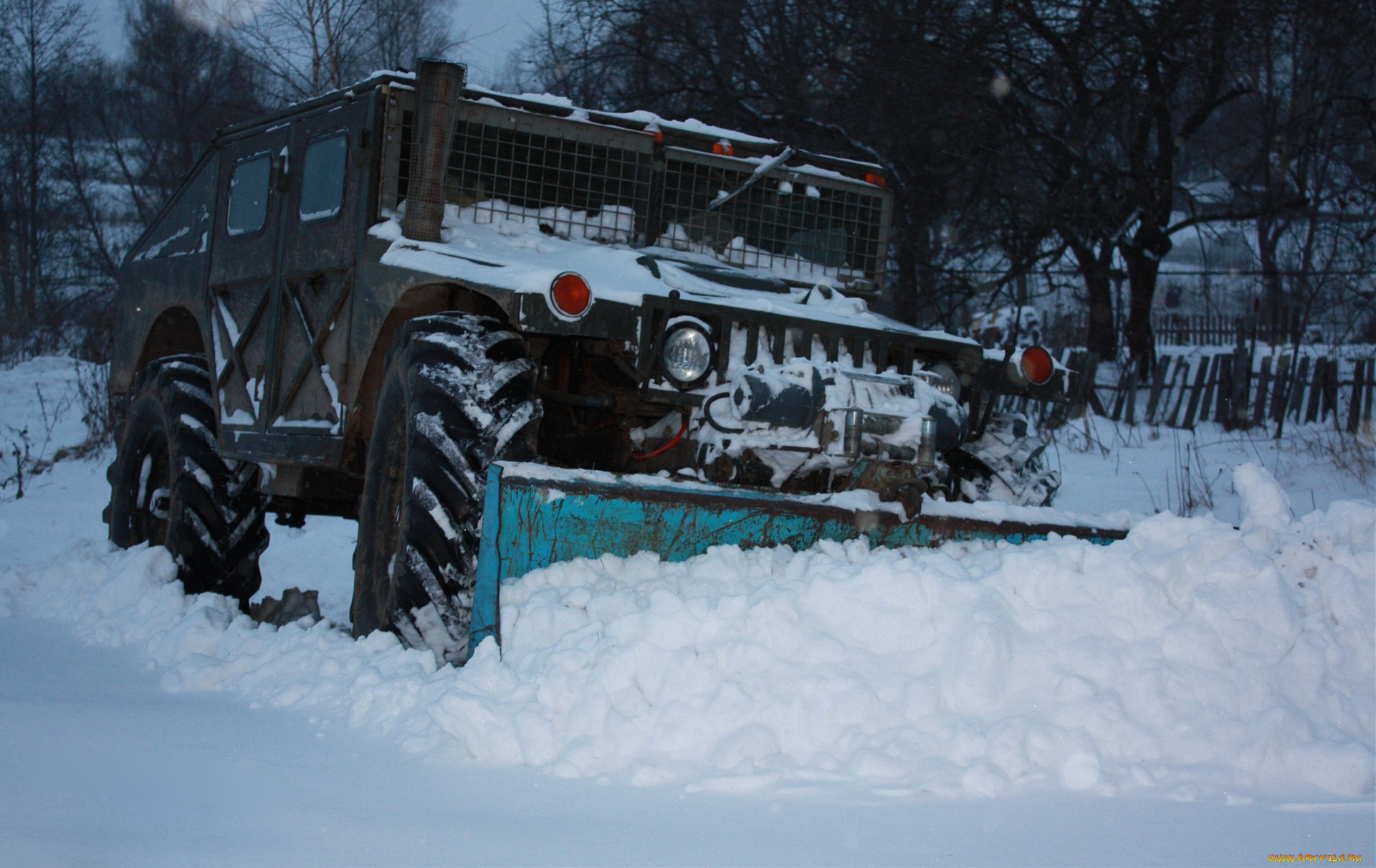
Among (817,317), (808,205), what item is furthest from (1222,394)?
(817,317)

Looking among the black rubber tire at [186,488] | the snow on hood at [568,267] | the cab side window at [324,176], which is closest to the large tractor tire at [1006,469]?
the snow on hood at [568,267]

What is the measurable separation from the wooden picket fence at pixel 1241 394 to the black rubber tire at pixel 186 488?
8.52 metres

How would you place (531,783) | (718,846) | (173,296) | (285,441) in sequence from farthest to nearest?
(173,296)
(285,441)
(531,783)
(718,846)

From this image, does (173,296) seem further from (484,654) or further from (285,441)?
(484,654)

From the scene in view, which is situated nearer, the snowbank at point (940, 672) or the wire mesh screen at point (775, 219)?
the snowbank at point (940, 672)

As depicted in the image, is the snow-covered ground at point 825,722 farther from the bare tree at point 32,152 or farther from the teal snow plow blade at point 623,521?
the bare tree at point 32,152

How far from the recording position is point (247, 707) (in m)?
3.45

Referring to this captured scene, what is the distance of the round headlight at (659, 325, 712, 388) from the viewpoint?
4062 mm

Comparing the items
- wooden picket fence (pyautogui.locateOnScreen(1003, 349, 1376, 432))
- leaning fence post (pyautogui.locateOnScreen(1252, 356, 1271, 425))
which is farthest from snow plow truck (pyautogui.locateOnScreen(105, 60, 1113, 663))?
leaning fence post (pyautogui.locateOnScreen(1252, 356, 1271, 425))

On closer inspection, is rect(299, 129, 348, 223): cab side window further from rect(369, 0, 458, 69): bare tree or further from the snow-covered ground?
rect(369, 0, 458, 69): bare tree

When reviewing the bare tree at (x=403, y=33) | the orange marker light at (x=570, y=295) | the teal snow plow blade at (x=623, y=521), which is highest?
the bare tree at (x=403, y=33)

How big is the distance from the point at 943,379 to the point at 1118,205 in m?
9.62

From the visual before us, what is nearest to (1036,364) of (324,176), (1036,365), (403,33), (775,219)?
(1036,365)

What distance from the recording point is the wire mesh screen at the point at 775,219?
17.8ft
